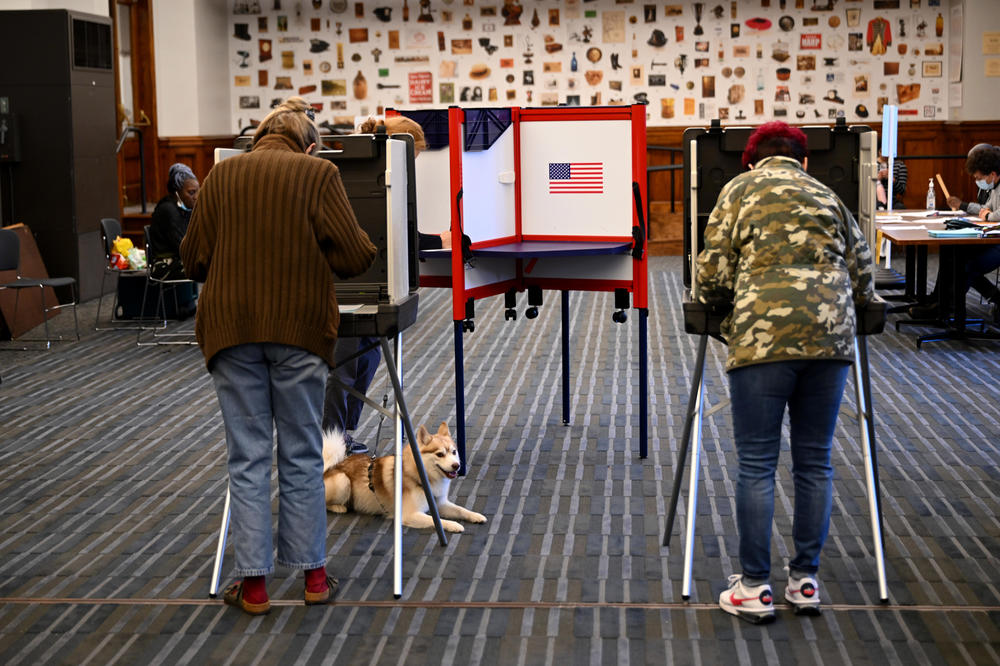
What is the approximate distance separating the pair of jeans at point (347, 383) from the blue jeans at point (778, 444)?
1958 mm

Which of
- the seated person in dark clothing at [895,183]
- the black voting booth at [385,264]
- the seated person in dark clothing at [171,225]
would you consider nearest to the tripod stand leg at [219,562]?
the black voting booth at [385,264]

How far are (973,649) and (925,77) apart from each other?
10617 millimetres

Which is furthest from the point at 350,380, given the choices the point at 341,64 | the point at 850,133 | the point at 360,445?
the point at 341,64

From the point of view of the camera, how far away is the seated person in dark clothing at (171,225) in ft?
→ 27.2

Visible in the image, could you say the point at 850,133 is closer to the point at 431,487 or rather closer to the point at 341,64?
the point at 431,487

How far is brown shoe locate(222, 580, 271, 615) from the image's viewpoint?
348cm

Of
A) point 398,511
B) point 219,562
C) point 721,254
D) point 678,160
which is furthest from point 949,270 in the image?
point 219,562

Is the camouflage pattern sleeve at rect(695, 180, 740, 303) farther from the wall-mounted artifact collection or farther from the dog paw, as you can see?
the wall-mounted artifact collection

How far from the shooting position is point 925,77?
1265 centimetres

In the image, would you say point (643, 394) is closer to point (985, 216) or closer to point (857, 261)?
point (857, 261)

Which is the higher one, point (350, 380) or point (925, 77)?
point (925, 77)

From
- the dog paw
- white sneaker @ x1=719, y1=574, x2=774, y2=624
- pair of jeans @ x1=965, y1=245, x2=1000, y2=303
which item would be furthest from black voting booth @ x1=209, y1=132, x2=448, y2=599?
pair of jeans @ x1=965, y1=245, x2=1000, y2=303

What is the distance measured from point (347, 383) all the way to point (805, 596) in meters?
2.26

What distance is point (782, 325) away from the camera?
3.17 metres
